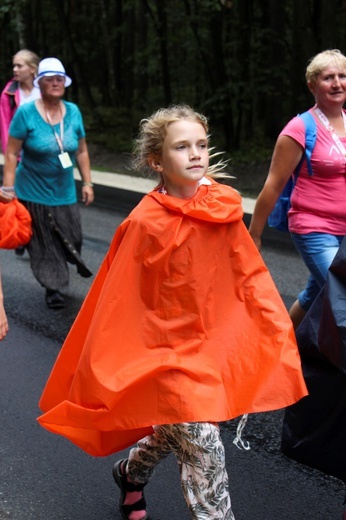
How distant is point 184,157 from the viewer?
318 cm

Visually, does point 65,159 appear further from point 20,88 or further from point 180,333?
point 180,333

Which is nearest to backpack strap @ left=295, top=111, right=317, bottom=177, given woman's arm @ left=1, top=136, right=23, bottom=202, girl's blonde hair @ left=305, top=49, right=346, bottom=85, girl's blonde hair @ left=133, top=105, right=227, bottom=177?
girl's blonde hair @ left=305, top=49, right=346, bottom=85

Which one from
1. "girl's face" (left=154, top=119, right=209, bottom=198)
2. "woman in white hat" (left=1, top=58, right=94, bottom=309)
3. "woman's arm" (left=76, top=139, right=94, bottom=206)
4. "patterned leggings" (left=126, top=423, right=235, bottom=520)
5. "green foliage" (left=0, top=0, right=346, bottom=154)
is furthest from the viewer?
"green foliage" (left=0, top=0, right=346, bottom=154)

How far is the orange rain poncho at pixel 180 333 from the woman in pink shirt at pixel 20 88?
16.4ft

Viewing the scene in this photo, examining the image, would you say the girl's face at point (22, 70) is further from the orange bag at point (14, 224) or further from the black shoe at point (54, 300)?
the black shoe at point (54, 300)

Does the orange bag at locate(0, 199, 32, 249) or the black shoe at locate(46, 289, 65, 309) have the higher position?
the orange bag at locate(0, 199, 32, 249)

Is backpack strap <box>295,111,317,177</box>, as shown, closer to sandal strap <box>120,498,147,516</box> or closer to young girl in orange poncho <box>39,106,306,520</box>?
young girl in orange poncho <box>39,106,306,520</box>

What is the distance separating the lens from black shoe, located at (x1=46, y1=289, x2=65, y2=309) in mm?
6883

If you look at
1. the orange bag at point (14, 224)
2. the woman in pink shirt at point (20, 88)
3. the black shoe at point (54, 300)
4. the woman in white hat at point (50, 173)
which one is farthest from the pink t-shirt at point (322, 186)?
the woman in pink shirt at point (20, 88)

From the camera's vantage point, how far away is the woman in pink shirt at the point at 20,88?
8.04 meters

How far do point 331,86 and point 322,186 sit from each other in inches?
20.2

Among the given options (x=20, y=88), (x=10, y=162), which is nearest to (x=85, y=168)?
(x=10, y=162)

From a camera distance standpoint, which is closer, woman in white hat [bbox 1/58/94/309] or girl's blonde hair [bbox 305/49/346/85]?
girl's blonde hair [bbox 305/49/346/85]

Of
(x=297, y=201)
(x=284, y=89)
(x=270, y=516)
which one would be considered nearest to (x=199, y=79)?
(x=284, y=89)
